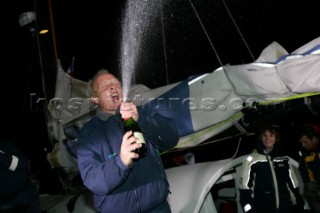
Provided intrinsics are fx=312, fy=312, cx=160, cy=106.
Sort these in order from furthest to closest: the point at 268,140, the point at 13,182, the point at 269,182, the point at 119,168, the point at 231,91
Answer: the point at 268,140, the point at 269,182, the point at 13,182, the point at 231,91, the point at 119,168

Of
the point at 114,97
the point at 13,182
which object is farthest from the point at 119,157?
the point at 13,182

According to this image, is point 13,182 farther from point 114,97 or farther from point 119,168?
point 119,168

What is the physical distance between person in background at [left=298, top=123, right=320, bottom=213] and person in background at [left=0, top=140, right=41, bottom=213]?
4.52m

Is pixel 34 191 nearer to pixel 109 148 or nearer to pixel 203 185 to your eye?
pixel 203 185

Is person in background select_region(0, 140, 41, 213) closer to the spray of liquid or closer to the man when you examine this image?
the spray of liquid

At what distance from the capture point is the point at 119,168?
2.20 metres

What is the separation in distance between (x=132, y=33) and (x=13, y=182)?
2811 mm

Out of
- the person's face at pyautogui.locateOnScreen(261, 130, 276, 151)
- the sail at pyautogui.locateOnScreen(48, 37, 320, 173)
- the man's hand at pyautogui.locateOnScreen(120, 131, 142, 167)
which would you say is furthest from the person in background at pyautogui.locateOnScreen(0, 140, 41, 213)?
the person's face at pyautogui.locateOnScreen(261, 130, 276, 151)

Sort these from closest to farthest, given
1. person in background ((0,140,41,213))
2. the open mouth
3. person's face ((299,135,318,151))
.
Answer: the open mouth, person in background ((0,140,41,213)), person's face ((299,135,318,151))

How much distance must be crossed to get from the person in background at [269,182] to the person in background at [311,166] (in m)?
0.32

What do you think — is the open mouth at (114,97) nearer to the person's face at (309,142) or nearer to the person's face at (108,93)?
the person's face at (108,93)

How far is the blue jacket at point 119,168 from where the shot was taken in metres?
2.25

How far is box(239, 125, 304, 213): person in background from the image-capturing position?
4.93 m

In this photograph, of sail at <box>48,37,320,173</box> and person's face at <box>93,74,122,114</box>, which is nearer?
person's face at <box>93,74,122,114</box>
